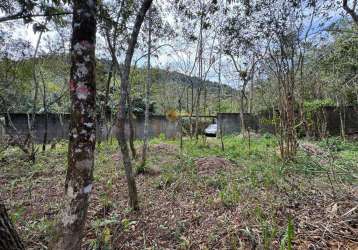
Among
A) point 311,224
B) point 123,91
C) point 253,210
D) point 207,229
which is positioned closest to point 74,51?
point 123,91

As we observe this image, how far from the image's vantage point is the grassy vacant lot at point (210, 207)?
2301 mm

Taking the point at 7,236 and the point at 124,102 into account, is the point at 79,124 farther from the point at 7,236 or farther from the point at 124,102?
the point at 124,102

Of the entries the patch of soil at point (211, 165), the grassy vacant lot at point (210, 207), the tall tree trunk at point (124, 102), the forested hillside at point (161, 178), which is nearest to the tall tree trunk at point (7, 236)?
the forested hillside at point (161, 178)

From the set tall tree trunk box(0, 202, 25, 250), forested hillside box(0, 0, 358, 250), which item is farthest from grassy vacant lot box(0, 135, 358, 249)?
tall tree trunk box(0, 202, 25, 250)

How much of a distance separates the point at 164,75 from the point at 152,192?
933 cm

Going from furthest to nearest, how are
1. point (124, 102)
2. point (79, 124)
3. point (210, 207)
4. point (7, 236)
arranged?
point (210, 207)
point (124, 102)
point (79, 124)
point (7, 236)

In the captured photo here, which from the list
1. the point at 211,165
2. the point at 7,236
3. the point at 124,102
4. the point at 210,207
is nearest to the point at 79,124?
the point at 7,236

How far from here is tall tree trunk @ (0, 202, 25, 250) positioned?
4.09ft

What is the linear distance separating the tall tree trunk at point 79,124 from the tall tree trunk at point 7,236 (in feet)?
1.01

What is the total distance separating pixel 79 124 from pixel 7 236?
0.71m

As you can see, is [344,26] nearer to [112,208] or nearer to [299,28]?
[299,28]

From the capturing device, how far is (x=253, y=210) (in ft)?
8.93

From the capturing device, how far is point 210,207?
3.06 metres

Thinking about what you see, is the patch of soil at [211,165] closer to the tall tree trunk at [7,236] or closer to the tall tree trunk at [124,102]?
the tall tree trunk at [124,102]
